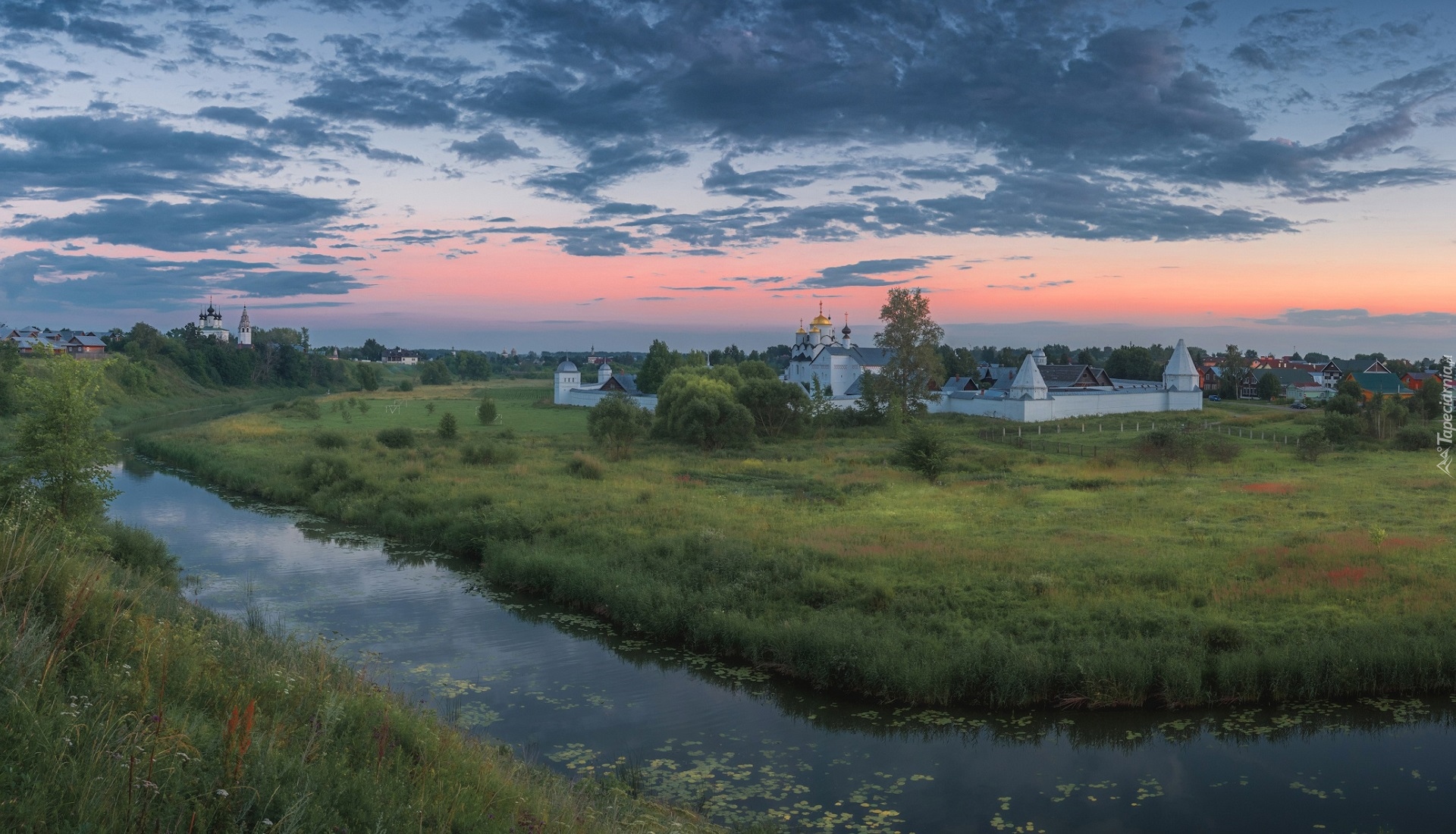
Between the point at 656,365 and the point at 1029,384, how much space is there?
109 ft

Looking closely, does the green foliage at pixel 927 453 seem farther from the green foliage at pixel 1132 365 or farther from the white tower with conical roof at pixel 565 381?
the green foliage at pixel 1132 365

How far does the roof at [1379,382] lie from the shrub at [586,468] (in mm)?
72053

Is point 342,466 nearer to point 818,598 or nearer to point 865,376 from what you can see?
point 818,598

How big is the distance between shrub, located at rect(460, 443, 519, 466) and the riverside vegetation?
2478 cm

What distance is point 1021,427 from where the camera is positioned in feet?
183

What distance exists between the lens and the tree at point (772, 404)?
167 ft

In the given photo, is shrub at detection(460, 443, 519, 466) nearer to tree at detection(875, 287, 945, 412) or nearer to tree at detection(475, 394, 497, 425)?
tree at detection(475, 394, 497, 425)

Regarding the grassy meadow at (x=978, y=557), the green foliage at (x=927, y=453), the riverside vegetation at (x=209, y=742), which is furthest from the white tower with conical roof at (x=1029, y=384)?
the riverside vegetation at (x=209, y=742)

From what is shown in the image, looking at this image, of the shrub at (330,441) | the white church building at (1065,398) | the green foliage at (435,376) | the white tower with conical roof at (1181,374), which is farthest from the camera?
the green foliage at (435,376)

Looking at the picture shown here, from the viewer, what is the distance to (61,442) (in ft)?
56.8

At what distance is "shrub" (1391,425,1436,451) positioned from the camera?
41.7 m

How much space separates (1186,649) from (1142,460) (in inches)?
978

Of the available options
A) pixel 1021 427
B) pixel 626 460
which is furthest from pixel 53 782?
pixel 1021 427

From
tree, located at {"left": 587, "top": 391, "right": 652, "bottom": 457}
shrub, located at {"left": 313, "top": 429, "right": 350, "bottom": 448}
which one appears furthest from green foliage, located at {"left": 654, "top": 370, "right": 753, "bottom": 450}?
shrub, located at {"left": 313, "top": 429, "right": 350, "bottom": 448}
